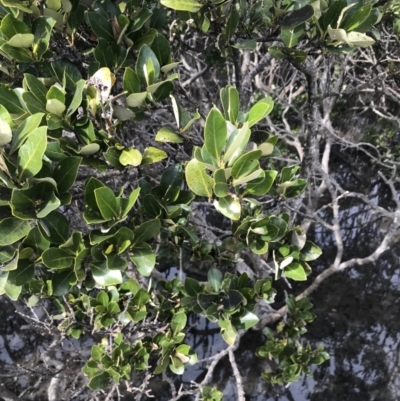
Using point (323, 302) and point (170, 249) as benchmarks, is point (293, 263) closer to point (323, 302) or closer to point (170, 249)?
point (170, 249)

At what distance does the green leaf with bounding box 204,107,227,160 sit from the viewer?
81 cm

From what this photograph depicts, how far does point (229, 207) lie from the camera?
0.87m

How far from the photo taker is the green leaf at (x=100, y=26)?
1038 mm

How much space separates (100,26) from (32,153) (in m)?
0.52

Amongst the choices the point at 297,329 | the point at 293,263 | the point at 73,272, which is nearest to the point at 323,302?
the point at 297,329

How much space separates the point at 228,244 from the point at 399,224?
4.95 ft

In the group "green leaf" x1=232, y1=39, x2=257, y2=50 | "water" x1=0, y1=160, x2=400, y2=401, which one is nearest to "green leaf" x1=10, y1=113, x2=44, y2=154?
"green leaf" x1=232, y1=39, x2=257, y2=50

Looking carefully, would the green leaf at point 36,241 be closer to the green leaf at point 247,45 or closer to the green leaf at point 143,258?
the green leaf at point 143,258

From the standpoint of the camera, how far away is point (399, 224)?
2326 millimetres

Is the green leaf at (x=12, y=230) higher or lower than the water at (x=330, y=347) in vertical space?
higher

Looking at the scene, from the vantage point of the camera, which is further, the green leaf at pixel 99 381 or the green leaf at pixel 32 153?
the green leaf at pixel 99 381

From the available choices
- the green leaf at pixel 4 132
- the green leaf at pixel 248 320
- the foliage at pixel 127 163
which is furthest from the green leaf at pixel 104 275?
the green leaf at pixel 248 320

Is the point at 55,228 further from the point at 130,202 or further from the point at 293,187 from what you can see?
the point at 293,187

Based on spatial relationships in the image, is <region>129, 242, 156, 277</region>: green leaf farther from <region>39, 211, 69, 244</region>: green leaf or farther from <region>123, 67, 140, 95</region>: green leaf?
<region>123, 67, 140, 95</region>: green leaf
